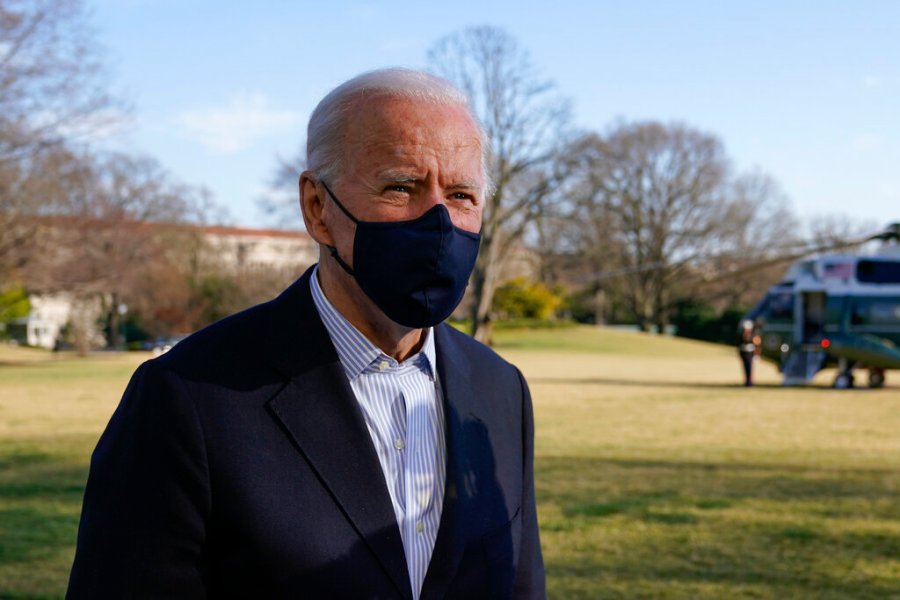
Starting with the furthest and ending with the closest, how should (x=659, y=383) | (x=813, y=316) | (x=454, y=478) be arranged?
(x=659, y=383) < (x=813, y=316) < (x=454, y=478)

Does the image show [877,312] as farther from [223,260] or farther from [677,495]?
[223,260]

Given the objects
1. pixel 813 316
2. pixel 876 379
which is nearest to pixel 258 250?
pixel 813 316

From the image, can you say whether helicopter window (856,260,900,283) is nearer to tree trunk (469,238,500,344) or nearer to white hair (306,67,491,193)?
tree trunk (469,238,500,344)

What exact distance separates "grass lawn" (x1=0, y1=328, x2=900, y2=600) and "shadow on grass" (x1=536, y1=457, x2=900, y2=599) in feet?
0.06

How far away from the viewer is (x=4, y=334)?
78875 mm

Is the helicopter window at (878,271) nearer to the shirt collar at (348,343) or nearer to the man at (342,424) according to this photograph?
the man at (342,424)

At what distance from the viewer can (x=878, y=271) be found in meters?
29.5

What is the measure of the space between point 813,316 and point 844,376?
6.18 ft

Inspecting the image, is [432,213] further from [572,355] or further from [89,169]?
[572,355]

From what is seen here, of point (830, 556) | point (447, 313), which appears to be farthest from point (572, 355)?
point (447, 313)

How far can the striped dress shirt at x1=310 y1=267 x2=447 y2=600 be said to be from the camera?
82.3 inches

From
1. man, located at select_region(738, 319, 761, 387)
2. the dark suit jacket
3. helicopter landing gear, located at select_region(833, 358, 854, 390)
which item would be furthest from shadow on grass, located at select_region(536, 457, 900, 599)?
helicopter landing gear, located at select_region(833, 358, 854, 390)

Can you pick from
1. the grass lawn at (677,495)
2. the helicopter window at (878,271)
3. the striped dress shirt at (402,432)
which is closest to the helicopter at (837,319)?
the helicopter window at (878,271)

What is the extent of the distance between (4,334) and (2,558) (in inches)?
3056
